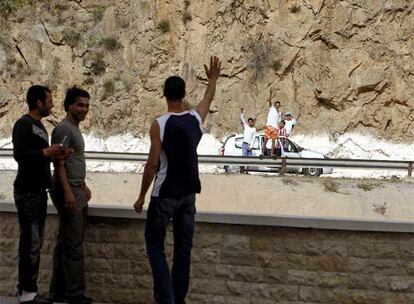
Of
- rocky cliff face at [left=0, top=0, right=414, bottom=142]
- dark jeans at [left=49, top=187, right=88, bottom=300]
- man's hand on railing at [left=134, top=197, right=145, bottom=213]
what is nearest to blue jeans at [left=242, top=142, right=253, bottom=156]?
rocky cliff face at [left=0, top=0, right=414, bottom=142]

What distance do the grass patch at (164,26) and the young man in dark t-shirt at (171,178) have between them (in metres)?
23.3

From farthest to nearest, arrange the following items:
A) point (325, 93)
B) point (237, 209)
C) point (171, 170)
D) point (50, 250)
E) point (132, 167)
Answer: point (325, 93)
point (132, 167)
point (237, 209)
point (50, 250)
point (171, 170)

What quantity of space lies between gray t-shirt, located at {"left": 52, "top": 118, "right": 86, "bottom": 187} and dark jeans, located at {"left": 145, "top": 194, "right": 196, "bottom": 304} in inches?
39.3

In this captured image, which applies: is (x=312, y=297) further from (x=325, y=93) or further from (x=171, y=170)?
(x=325, y=93)

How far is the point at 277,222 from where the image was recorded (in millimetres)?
6004

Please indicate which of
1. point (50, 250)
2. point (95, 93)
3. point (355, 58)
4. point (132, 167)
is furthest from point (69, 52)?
point (50, 250)

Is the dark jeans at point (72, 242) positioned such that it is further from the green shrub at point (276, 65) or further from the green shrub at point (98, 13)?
the green shrub at point (98, 13)

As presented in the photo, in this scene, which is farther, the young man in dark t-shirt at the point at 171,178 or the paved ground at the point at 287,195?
the paved ground at the point at 287,195

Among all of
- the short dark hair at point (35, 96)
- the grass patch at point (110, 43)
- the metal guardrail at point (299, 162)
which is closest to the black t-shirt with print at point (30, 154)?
the short dark hair at point (35, 96)

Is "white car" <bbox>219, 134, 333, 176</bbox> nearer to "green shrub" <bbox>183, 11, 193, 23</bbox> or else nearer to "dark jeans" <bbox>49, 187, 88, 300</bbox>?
"green shrub" <bbox>183, 11, 193, 23</bbox>

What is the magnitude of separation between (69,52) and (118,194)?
39.0ft

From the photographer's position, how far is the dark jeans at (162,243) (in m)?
5.06

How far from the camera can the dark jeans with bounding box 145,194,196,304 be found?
506 cm

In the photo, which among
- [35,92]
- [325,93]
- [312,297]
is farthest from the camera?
[325,93]
